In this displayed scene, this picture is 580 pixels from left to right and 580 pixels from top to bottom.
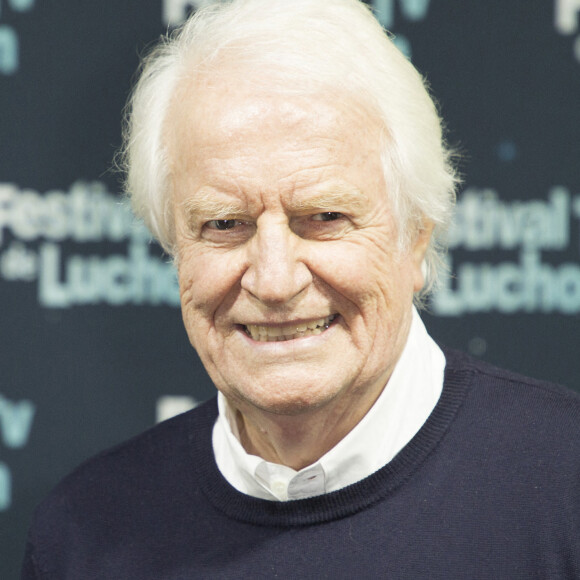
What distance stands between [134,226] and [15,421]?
55 cm

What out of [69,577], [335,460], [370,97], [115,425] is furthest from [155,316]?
[370,97]

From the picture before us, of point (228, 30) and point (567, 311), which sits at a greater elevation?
point (228, 30)

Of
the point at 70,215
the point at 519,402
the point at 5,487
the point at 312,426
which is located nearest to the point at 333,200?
the point at 312,426

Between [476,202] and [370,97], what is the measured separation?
748 millimetres

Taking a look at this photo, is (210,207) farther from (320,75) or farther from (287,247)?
(320,75)

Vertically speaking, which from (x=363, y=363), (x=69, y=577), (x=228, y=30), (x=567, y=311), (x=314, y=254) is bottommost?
(x=69, y=577)

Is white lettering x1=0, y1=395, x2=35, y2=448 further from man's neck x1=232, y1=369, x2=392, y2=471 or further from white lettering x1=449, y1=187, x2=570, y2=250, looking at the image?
white lettering x1=449, y1=187, x2=570, y2=250

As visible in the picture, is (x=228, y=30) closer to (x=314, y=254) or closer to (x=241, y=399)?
(x=314, y=254)

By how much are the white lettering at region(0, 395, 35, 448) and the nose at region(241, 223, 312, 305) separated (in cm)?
96

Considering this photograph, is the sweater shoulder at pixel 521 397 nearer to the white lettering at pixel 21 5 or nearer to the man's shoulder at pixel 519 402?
the man's shoulder at pixel 519 402

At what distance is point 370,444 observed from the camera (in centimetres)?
131

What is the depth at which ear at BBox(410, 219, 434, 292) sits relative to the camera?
136 centimetres

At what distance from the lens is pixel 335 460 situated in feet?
4.26

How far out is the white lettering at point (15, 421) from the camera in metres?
1.95
